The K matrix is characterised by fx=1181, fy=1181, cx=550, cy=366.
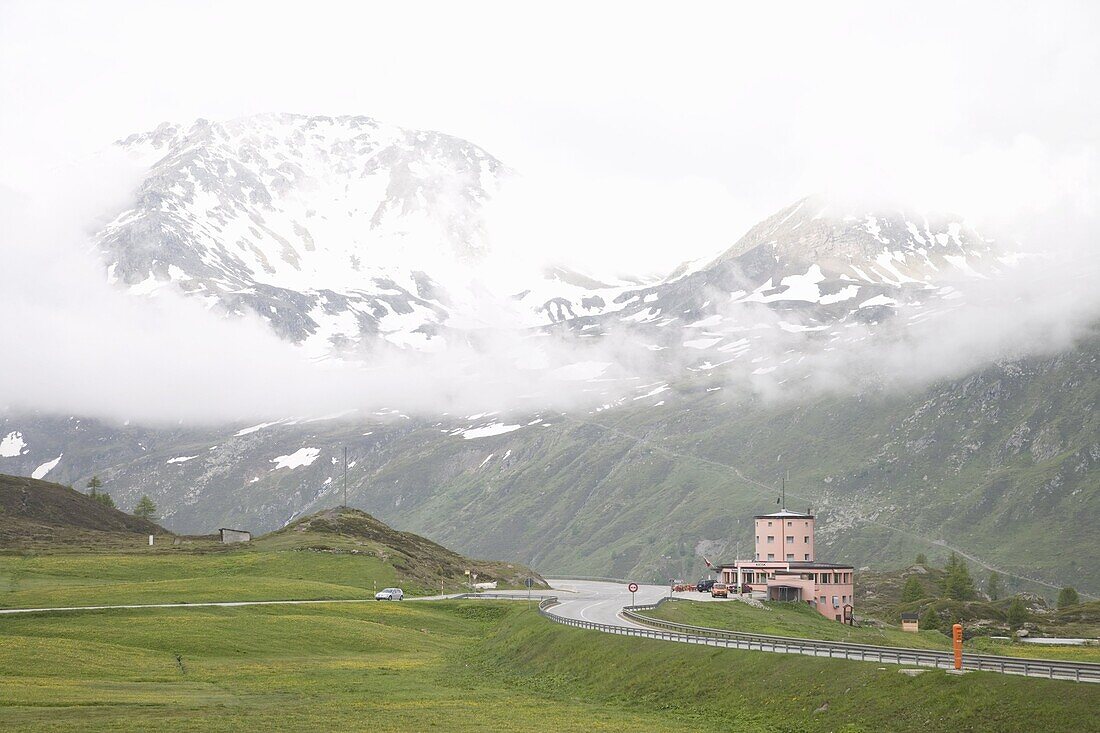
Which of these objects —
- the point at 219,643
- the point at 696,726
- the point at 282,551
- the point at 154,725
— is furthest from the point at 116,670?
the point at 282,551

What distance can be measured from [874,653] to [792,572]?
86.0 metres

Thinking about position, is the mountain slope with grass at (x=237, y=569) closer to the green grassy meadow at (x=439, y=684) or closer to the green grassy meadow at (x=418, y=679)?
the green grassy meadow at (x=418, y=679)

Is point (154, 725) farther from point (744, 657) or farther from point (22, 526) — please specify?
point (22, 526)

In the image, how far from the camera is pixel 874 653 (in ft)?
196

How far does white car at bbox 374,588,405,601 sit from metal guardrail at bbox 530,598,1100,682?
49.5 m

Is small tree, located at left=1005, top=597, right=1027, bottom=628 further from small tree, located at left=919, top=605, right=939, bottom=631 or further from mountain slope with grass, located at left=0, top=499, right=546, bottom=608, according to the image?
mountain slope with grass, located at left=0, top=499, right=546, bottom=608

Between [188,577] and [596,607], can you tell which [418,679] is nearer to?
[596,607]

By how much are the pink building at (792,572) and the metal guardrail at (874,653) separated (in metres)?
53.0

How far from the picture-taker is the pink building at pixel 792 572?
139875mm

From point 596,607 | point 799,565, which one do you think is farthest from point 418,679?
point 799,565

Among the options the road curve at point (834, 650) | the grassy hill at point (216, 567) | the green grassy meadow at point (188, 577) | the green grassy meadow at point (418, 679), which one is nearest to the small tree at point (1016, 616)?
the green grassy meadow at point (418, 679)

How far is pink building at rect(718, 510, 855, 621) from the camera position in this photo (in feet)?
459

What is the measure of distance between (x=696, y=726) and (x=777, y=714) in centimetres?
389

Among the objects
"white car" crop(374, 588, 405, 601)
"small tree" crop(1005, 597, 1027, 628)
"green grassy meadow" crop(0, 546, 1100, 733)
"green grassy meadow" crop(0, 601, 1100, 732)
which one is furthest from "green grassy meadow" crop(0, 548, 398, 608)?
"small tree" crop(1005, 597, 1027, 628)
